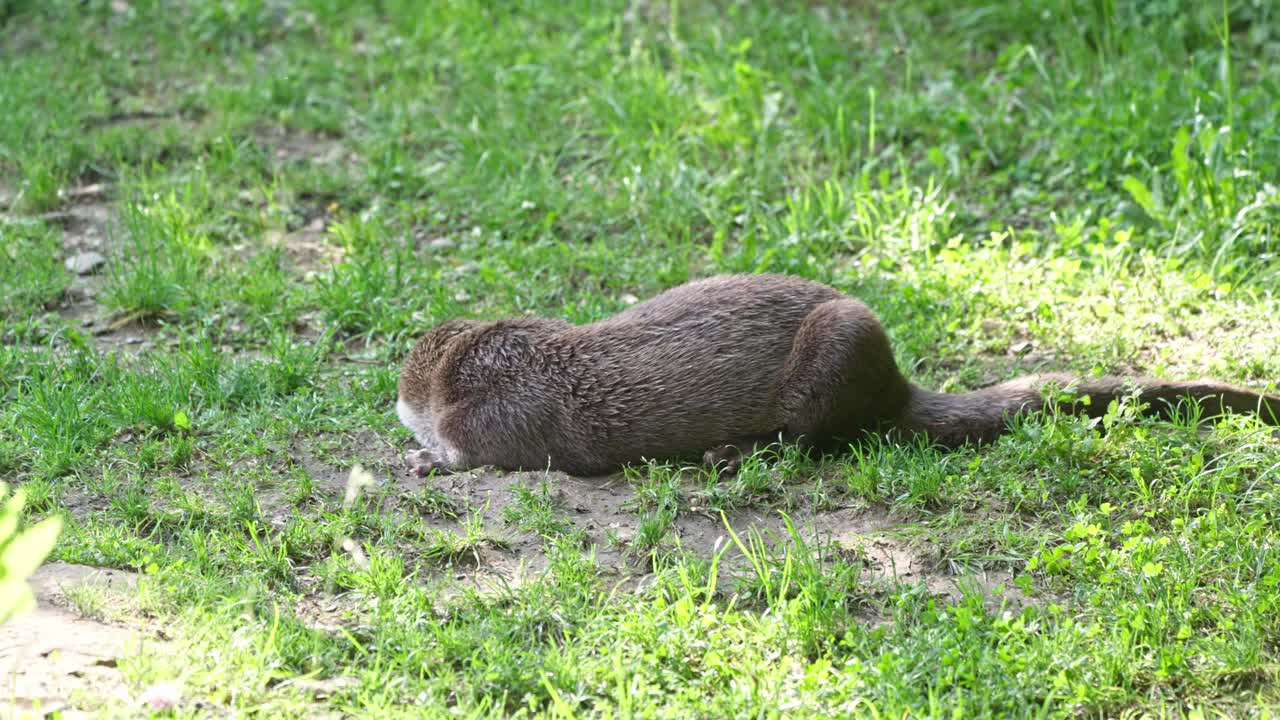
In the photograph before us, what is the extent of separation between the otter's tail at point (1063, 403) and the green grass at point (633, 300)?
8cm

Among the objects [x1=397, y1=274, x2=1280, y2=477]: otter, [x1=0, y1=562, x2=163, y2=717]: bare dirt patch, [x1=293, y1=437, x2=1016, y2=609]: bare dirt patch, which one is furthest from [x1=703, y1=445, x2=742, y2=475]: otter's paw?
[x1=0, y1=562, x2=163, y2=717]: bare dirt patch

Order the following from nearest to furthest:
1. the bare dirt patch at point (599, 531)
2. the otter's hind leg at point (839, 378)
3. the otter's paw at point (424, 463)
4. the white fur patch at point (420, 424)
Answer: the bare dirt patch at point (599, 531) < the otter's hind leg at point (839, 378) < the otter's paw at point (424, 463) < the white fur patch at point (420, 424)

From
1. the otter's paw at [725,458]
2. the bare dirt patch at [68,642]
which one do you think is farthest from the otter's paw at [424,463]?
the bare dirt patch at [68,642]

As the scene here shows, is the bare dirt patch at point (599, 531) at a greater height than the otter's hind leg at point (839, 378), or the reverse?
the otter's hind leg at point (839, 378)

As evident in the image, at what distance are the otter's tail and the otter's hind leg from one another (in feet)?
0.38

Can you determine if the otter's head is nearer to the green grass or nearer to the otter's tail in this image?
the green grass

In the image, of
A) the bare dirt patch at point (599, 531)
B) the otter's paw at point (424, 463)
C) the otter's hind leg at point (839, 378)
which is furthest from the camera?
the otter's paw at point (424, 463)

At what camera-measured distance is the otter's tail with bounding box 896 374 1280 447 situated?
13.0 ft

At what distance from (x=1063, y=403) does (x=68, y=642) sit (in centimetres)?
303

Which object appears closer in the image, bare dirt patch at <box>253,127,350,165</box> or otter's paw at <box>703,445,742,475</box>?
otter's paw at <box>703,445,742,475</box>

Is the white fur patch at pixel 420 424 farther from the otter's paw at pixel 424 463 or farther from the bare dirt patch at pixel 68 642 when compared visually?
the bare dirt patch at pixel 68 642

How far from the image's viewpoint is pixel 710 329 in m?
4.02

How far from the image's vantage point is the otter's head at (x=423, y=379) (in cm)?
423

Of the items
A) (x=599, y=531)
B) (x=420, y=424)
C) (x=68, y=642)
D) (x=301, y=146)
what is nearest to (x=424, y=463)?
(x=420, y=424)
